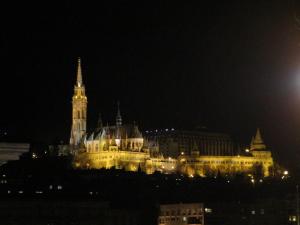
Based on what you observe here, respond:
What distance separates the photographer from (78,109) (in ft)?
322

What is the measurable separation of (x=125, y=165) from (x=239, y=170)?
2076 cm

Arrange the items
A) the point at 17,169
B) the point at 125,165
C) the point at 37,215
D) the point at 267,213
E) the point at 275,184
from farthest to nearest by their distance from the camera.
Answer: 1. the point at 125,165
2. the point at 275,184
3. the point at 17,169
4. the point at 267,213
5. the point at 37,215

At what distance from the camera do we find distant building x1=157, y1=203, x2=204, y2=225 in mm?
48906

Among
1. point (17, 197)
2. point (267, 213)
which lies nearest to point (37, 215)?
point (17, 197)

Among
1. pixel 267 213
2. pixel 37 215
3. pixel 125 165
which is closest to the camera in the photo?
pixel 37 215

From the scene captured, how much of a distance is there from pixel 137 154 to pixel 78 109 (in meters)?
13.2

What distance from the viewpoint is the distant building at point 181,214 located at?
4891 centimetres

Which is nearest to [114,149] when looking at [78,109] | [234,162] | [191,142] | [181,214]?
[78,109]

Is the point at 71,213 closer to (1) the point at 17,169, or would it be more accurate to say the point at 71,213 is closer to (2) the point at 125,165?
(1) the point at 17,169

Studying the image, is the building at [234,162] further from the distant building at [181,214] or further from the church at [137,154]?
the distant building at [181,214]

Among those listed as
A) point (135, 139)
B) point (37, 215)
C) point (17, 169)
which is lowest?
point (37, 215)

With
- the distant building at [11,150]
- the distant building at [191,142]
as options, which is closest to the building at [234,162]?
the distant building at [191,142]

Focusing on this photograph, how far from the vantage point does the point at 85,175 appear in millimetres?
68125

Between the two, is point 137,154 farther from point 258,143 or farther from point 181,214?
point 181,214
